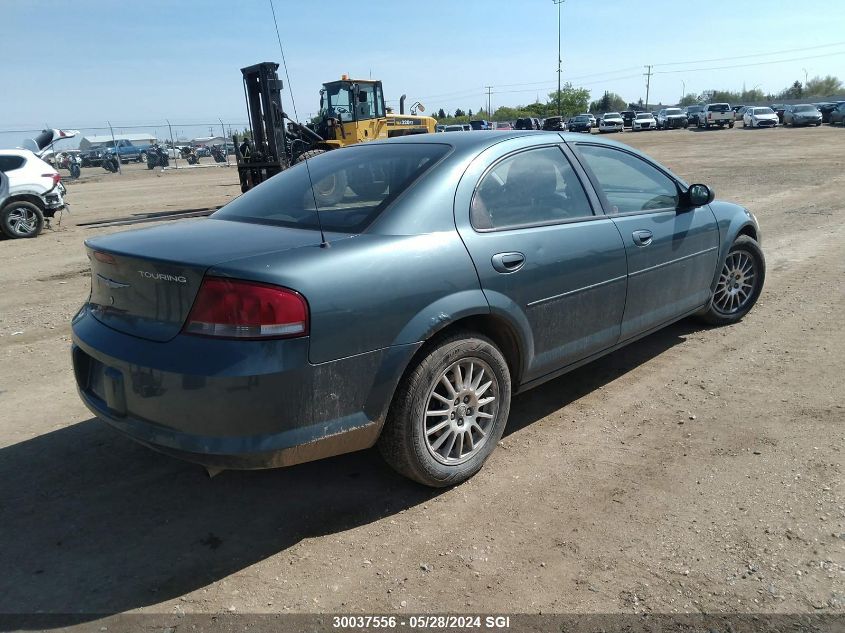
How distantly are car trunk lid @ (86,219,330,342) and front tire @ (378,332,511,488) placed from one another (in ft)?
2.58

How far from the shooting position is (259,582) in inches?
103

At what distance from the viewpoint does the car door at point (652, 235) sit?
4.06 meters

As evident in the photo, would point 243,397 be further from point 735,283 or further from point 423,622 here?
point 735,283

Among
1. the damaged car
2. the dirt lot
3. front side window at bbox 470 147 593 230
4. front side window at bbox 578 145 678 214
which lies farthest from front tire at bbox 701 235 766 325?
front side window at bbox 470 147 593 230

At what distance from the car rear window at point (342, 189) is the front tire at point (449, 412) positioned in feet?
2.40

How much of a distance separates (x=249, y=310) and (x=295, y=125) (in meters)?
13.1

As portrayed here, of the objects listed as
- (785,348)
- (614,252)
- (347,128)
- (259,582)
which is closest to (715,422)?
(614,252)

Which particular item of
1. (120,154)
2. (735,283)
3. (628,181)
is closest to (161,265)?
(628,181)

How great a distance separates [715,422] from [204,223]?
3.10 m

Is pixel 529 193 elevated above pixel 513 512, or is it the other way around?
pixel 529 193

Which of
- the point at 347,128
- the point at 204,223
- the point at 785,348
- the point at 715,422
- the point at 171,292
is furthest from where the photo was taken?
the point at 347,128

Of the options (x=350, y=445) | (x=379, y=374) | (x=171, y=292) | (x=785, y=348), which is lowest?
(x=785, y=348)

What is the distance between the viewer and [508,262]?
129 inches

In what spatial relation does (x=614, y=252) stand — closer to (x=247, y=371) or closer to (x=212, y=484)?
(x=247, y=371)
